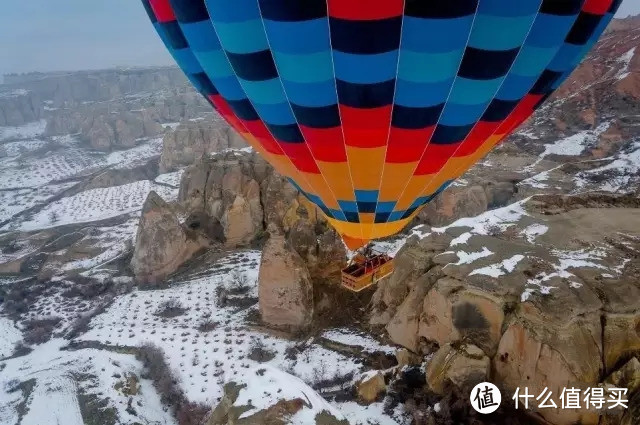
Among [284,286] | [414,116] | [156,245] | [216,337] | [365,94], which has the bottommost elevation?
[216,337]

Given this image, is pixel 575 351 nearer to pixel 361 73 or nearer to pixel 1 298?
pixel 361 73

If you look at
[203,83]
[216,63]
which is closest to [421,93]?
[216,63]

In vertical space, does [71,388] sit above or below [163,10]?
below

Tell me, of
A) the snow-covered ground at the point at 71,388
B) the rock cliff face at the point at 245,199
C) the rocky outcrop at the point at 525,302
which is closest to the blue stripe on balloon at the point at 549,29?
the rocky outcrop at the point at 525,302

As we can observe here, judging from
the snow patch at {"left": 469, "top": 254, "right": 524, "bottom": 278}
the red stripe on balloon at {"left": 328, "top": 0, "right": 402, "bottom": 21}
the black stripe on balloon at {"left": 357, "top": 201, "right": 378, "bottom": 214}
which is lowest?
the snow patch at {"left": 469, "top": 254, "right": 524, "bottom": 278}

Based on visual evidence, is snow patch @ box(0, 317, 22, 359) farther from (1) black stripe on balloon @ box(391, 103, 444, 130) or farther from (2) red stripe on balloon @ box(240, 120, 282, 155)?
(1) black stripe on balloon @ box(391, 103, 444, 130)

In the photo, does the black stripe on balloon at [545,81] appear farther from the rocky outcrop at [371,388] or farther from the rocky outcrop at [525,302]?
the rocky outcrop at [371,388]

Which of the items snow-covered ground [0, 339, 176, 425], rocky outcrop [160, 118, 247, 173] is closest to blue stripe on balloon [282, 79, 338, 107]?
snow-covered ground [0, 339, 176, 425]

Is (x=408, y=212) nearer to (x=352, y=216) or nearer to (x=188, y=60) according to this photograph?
(x=352, y=216)
